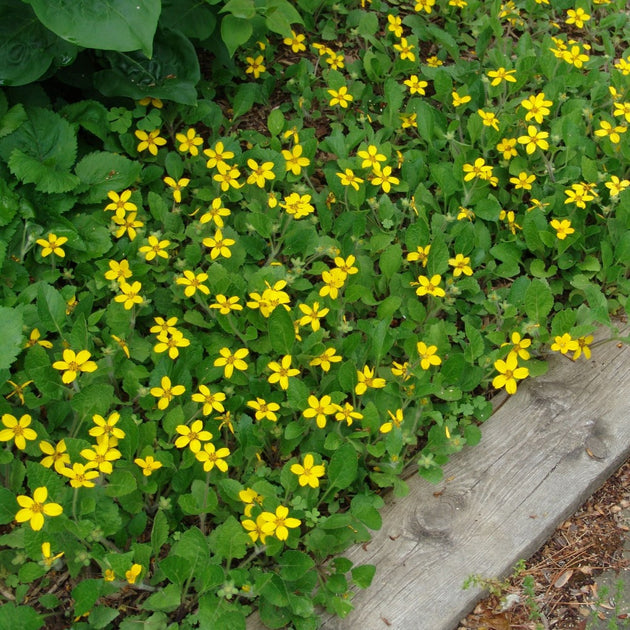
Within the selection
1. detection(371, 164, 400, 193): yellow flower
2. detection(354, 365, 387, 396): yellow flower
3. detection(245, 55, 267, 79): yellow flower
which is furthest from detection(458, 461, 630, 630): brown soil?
detection(245, 55, 267, 79): yellow flower

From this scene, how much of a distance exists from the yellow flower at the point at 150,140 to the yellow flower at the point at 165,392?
1169 millimetres

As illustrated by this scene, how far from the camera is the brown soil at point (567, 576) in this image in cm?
254

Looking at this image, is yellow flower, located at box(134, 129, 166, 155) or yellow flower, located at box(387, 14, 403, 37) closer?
yellow flower, located at box(134, 129, 166, 155)

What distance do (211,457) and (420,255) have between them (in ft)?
3.92

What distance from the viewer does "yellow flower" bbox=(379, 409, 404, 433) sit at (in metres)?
2.55

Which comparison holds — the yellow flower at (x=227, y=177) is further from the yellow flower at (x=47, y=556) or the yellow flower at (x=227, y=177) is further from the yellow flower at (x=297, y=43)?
the yellow flower at (x=47, y=556)

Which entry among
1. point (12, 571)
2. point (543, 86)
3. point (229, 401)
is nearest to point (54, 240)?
point (229, 401)

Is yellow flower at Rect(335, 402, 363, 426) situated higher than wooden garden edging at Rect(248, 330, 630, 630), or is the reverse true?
yellow flower at Rect(335, 402, 363, 426)

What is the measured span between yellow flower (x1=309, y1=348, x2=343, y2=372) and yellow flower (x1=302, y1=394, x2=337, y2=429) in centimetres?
18

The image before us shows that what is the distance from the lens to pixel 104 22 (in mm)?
2686

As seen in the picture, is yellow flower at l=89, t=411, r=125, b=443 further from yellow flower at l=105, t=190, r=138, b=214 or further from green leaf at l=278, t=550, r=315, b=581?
yellow flower at l=105, t=190, r=138, b=214

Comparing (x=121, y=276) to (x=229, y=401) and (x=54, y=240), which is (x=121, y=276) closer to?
(x=54, y=240)

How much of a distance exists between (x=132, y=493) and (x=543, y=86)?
284cm

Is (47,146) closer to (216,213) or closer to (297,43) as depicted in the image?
(216,213)
